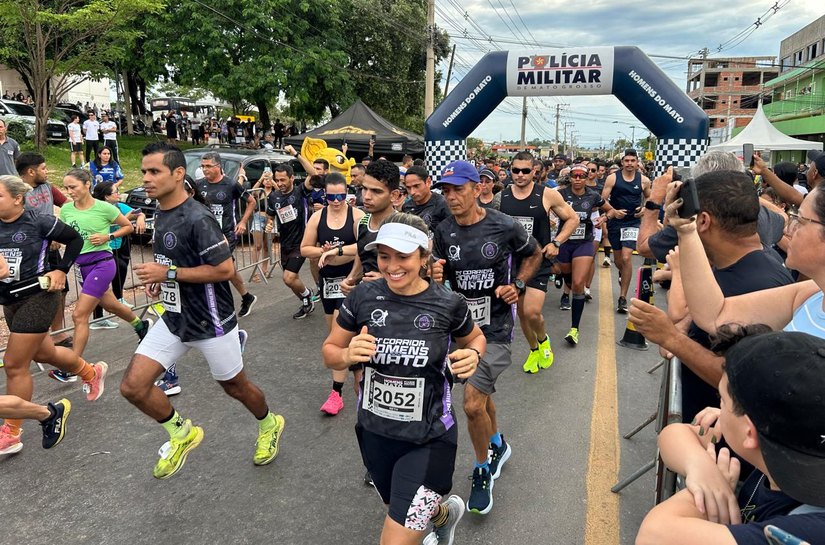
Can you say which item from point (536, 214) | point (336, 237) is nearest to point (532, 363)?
point (536, 214)

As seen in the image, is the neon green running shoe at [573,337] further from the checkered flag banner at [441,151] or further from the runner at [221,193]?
the checkered flag banner at [441,151]

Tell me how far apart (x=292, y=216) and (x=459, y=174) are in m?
3.99

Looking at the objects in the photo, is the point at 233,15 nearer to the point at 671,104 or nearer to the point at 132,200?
the point at 132,200

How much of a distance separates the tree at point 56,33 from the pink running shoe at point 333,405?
707 inches

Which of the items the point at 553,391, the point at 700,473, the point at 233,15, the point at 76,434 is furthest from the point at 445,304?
the point at 233,15

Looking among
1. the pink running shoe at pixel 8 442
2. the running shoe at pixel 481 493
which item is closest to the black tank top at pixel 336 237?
the running shoe at pixel 481 493

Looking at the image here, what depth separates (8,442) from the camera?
3.88 m

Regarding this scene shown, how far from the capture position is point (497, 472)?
12.0 feet

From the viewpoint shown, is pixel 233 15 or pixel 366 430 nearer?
pixel 366 430

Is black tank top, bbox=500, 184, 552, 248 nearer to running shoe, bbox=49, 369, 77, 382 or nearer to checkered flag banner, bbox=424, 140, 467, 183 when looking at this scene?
running shoe, bbox=49, 369, 77, 382

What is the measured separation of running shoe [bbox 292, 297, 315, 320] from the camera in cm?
744

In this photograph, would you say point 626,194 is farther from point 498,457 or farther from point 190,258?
point 190,258

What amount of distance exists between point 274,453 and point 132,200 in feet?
30.4

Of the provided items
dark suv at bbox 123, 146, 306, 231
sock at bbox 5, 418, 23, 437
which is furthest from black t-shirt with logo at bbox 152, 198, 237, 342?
dark suv at bbox 123, 146, 306, 231
